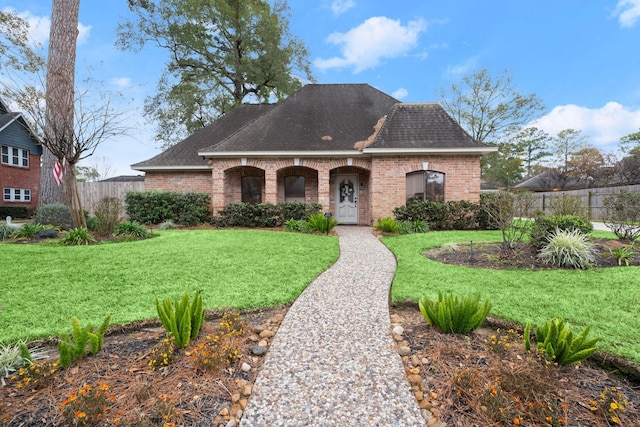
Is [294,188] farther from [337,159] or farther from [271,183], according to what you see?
[337,159]

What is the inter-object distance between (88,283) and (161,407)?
3.54 m

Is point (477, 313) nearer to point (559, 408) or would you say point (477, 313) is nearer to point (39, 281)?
point (559, 408)

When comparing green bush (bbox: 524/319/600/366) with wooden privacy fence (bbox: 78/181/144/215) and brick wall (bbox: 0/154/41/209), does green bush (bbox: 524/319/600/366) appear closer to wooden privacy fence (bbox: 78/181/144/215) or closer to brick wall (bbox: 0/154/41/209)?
wooden privacy fence (bbox: 78/181/144/215)

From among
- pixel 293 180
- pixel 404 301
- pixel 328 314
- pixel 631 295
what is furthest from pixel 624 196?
pixel 293 180

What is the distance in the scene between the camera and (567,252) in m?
5.09

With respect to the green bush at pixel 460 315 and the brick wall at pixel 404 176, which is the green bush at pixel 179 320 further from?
the brick wall at pixel 404 176

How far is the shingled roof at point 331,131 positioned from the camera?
1129 cm

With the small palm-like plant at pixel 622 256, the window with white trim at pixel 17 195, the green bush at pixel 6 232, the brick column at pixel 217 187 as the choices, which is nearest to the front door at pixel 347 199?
the brick column at pixel 217 187

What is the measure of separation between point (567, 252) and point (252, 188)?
453 inches

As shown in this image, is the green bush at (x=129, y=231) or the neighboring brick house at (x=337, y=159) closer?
the green bush at (x=129, y=231)

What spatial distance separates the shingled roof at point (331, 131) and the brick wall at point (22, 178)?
13553 millimetres

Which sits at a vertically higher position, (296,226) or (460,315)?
(296,226)

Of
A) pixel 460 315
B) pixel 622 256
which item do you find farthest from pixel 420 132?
pixel 460 315

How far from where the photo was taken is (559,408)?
182cm
